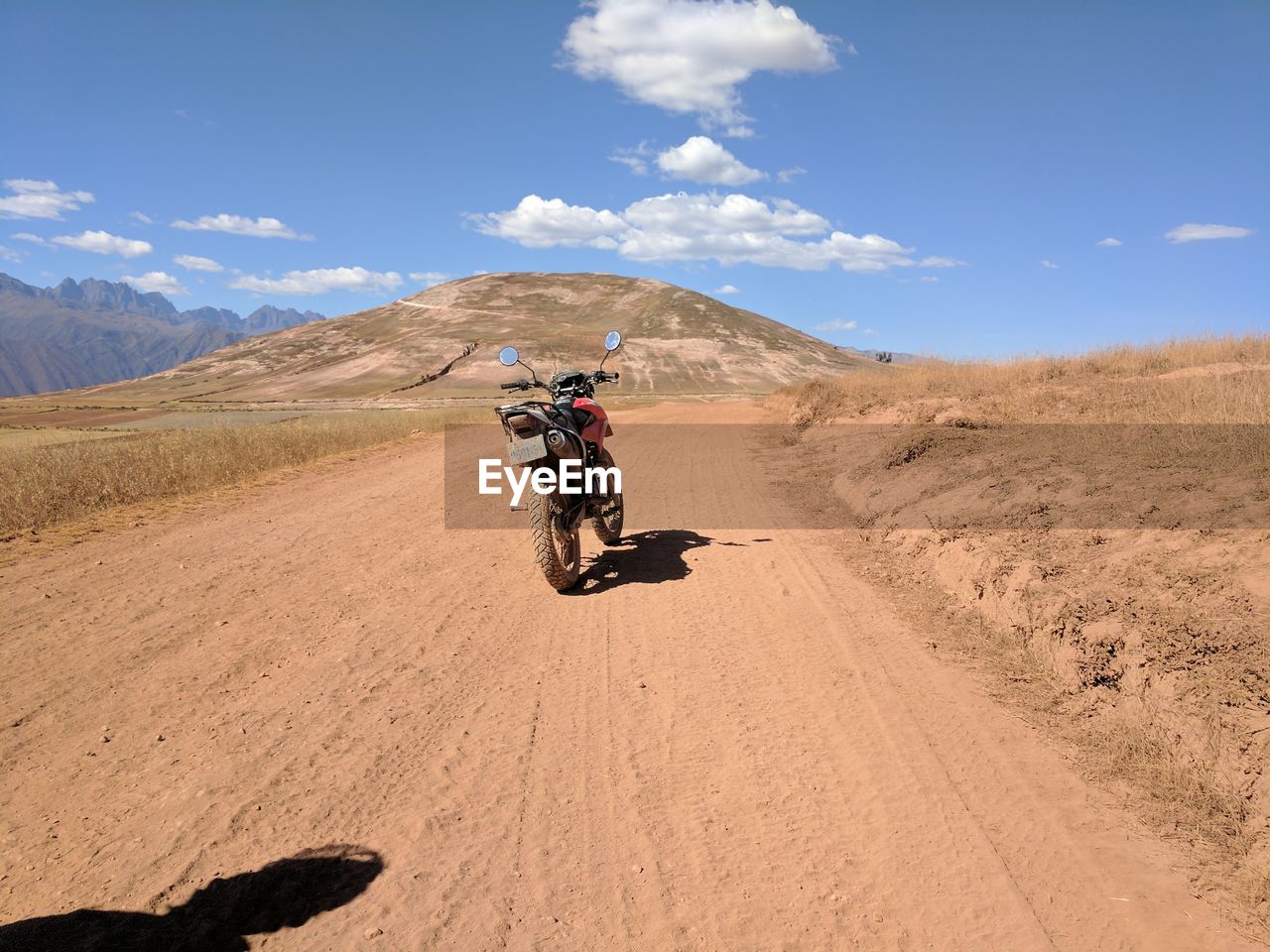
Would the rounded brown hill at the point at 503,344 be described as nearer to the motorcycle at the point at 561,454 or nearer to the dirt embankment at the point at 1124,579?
the motorcycle at the point at 561,454

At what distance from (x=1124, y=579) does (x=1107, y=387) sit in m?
7.45

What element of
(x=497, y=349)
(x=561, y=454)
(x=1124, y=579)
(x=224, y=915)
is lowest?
(x=224, y=915)

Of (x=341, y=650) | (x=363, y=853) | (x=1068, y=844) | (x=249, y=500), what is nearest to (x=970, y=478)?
(x=1068, y=844)

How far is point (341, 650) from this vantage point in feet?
16.7

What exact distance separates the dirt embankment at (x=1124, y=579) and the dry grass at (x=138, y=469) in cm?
992

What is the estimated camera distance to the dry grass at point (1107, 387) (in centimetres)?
794

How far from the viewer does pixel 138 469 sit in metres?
10.9

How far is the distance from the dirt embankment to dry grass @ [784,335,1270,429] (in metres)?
0.10

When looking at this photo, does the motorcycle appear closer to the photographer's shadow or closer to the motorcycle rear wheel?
→ the motorcycle rear wheel

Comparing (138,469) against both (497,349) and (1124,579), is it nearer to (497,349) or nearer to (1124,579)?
(1124,579)

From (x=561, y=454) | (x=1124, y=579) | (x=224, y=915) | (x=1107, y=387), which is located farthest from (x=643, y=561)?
(x=1107, y=387)

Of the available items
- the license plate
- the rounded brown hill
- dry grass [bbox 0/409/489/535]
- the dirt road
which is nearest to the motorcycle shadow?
the dirt road

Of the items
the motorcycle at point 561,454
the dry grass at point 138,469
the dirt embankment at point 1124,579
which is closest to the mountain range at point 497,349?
the dry grass at point 138,469

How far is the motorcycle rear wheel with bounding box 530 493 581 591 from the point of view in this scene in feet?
20.5
